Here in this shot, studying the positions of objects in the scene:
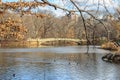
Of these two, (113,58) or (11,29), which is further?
(113,58)

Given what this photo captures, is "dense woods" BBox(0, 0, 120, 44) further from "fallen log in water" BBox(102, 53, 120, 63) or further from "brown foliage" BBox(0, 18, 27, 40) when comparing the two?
"fallen log in water" BBox(102, 53, 120, 63)

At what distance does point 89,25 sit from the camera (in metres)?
6.71

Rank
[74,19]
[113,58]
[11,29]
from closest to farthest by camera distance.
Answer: [74,19]
[11,29]
[113,58]

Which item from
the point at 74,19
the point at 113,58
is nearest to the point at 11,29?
the point at 74,19

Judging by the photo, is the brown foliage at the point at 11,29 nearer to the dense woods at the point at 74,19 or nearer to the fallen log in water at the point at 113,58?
the dense woods at the point at 74,19

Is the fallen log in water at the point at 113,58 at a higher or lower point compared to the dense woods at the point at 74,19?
lower

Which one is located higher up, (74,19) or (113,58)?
(74,19)

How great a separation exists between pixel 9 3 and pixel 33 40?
2918 inches

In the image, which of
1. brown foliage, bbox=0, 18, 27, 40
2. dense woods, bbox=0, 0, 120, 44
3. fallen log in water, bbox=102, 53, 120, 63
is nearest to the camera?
dense woods, bbox=0, 0, 120, 44

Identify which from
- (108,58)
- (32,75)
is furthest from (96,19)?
(108,58)

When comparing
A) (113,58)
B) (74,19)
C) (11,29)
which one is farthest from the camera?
(113,58)

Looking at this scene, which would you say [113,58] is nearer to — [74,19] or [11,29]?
[11,29]

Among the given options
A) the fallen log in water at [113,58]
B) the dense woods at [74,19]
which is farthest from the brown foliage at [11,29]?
the fallen log in water at [113,58]

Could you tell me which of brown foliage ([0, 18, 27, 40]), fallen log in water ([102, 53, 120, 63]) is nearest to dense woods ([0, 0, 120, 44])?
brown foliage ([0, 18, 27, 40])
